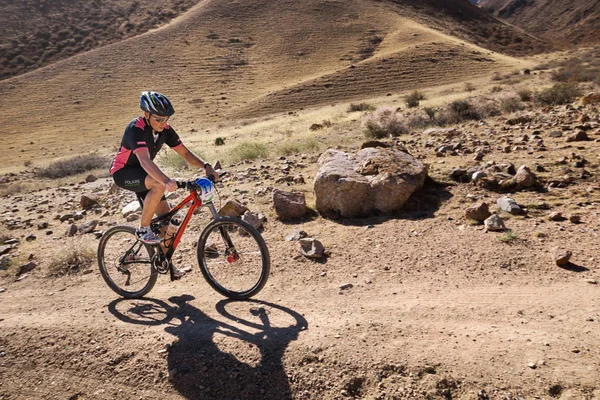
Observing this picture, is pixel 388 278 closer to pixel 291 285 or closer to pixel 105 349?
pixel 291 285

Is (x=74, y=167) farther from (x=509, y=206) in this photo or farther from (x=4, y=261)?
(x=509, y=206)

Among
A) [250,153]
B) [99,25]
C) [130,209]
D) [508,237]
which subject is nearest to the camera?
[508,237]

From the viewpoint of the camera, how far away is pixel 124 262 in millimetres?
4801

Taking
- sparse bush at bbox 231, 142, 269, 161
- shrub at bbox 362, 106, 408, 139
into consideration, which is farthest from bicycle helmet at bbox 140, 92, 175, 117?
shrub at bbox 362, 106, 408, 139

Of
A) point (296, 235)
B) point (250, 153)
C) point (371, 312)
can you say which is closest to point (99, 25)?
point (250, 153)

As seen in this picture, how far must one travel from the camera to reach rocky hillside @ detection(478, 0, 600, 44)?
278 ft

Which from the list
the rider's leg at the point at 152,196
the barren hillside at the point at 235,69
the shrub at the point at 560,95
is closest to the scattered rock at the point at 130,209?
the rider's leg at the point at 152,196

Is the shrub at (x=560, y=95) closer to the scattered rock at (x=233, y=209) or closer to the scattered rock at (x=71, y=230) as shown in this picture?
the scattered rock at (x=233, y=209)

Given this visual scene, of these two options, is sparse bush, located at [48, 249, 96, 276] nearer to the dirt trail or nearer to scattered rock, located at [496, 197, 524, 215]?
the dirt trail

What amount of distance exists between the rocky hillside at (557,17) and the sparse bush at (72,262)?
8904 cm

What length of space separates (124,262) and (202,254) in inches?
41.6

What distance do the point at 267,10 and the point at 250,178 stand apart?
207 feet

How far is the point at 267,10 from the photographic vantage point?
65000 mm

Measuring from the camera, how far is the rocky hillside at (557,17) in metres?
84.8
